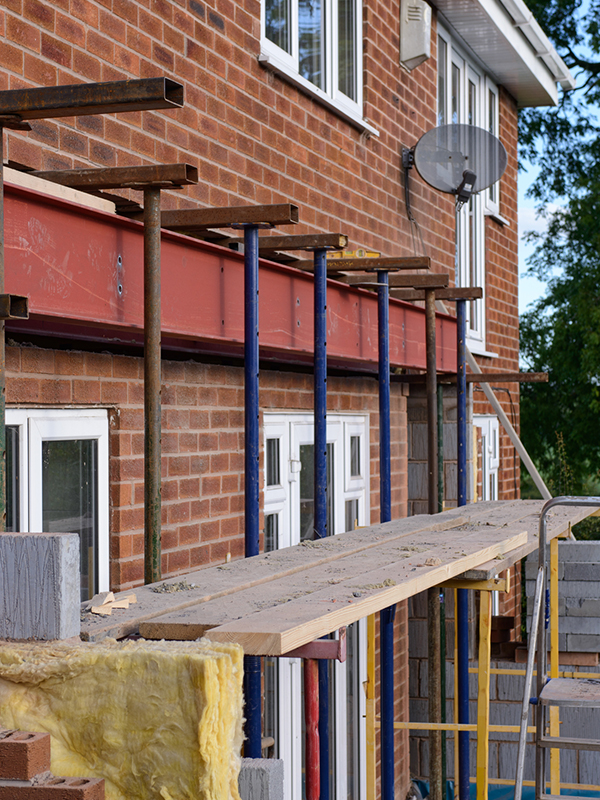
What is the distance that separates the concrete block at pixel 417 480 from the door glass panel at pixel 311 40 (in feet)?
10.8

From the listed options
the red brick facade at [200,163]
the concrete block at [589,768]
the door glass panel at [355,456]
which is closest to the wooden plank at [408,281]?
the red brick facade at [200,163]

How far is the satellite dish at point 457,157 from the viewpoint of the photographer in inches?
299

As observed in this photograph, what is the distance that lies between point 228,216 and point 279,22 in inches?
111

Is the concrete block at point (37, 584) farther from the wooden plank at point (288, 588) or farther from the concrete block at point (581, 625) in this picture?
the concrete block at point (581, 625)

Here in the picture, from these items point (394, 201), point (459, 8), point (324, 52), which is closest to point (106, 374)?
point (324, 52)

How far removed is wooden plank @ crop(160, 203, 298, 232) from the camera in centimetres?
348

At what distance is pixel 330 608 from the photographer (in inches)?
88.3

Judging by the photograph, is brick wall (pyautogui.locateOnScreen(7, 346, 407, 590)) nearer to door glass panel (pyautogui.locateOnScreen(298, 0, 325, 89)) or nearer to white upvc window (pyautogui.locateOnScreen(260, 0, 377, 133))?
white upvc window (pyautogui.locateOnScreen(260, 0, 377, 133))

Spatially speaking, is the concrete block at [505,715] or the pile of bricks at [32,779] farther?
the concrete block at [505,715]

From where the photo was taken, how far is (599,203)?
18.3m

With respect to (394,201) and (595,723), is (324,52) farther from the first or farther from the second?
(595,723)

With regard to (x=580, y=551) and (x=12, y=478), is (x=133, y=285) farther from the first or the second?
(x=580, y=551)

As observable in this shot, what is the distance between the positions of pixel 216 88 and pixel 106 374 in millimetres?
1722

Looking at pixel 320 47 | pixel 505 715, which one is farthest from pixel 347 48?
pixel 505 715
